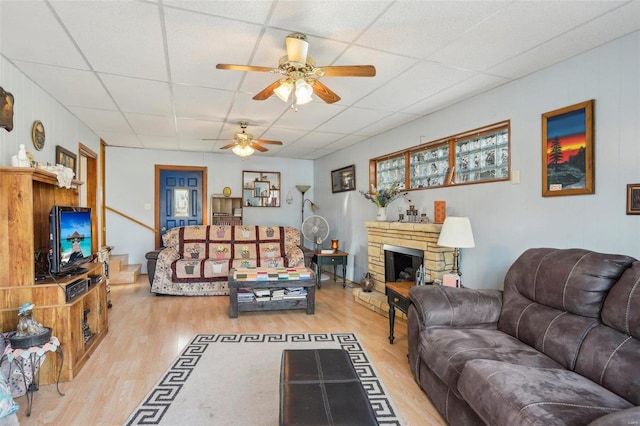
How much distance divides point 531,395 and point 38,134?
4140 mm

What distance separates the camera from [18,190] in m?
2.31

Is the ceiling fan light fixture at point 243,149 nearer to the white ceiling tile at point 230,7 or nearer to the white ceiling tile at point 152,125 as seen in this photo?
the white ceiling tile at point 152,125

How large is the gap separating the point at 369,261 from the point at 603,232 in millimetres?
2955

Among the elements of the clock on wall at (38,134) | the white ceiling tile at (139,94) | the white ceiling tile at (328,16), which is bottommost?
the clock on wall at (38,134)

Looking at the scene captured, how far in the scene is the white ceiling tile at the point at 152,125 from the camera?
4195mm

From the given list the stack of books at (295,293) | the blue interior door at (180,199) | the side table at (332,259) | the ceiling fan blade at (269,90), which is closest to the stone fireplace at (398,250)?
the side table at (332,259)

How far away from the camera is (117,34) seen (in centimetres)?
218

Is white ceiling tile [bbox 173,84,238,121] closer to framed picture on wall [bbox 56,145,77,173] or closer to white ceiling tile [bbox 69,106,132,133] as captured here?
white ceiling tile [bbox 69,106,132,133]

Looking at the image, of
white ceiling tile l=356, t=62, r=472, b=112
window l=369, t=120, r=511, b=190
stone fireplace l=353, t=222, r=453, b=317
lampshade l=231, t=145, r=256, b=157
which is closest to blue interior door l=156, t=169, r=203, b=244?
lampshade l=231, t=145, r=256, b=157

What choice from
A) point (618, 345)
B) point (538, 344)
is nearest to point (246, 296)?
point (538, 344)

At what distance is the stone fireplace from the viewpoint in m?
3.58

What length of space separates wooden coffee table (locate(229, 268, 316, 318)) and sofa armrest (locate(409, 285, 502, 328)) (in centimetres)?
175

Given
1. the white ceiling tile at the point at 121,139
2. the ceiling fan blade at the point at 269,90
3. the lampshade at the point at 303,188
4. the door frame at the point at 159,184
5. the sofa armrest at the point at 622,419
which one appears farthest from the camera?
the lampshade at the point at 303,188

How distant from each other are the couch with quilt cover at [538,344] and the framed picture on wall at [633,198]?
1.44ft
